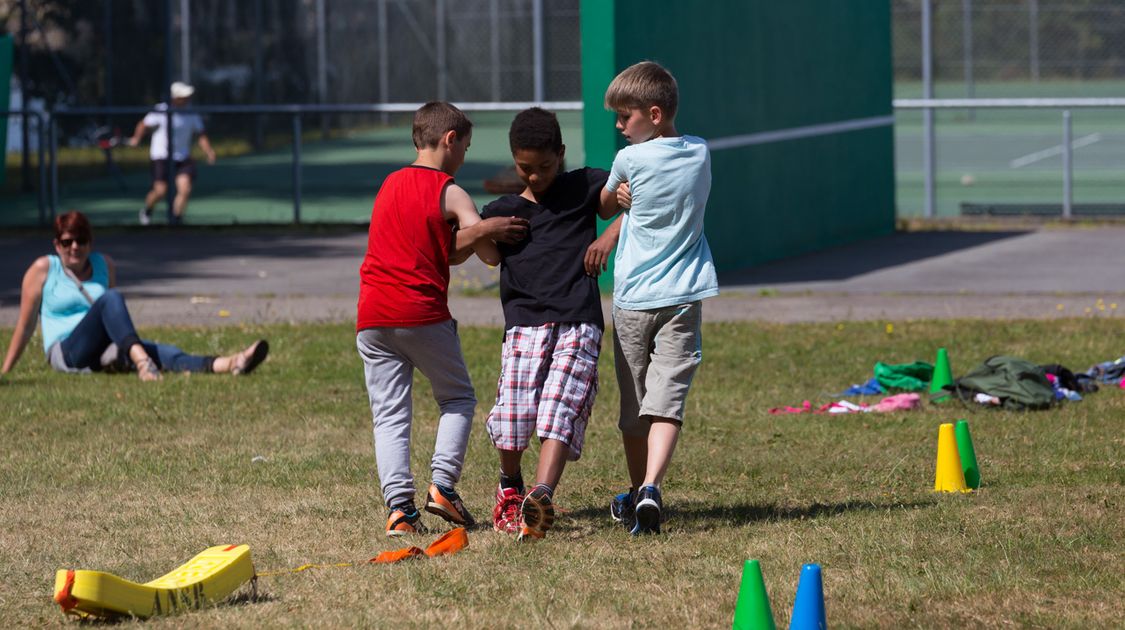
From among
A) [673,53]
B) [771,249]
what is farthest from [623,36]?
[771,249]

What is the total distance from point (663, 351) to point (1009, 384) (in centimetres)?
306

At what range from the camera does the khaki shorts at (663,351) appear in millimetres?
6039

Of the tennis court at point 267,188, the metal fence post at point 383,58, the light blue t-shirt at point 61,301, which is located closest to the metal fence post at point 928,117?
the tennis court at point 267,188

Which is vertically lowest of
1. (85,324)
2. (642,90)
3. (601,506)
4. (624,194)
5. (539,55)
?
(601,506)

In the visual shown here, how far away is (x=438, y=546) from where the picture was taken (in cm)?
572

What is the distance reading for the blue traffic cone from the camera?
4.30 metres

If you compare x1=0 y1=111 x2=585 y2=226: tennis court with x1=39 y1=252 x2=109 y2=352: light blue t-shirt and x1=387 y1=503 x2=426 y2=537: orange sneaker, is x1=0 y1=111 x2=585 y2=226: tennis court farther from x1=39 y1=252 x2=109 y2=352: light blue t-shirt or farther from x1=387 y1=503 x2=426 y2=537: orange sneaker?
x1=387 y1=503 x2=426 y2=537: orange sneaker

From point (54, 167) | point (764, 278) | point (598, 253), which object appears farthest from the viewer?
point (54, 167)

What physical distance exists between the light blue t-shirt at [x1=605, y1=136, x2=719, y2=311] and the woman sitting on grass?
4.30 metres

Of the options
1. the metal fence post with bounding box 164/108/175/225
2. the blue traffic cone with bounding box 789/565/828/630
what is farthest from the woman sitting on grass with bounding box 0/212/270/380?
the metal fence post with bounding box 164/108/175/225

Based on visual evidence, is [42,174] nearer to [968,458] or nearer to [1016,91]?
[968,458]

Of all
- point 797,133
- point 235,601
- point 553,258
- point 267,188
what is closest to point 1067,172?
point 797,133

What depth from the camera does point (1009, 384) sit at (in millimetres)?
8461

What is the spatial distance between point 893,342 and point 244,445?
4.65m
